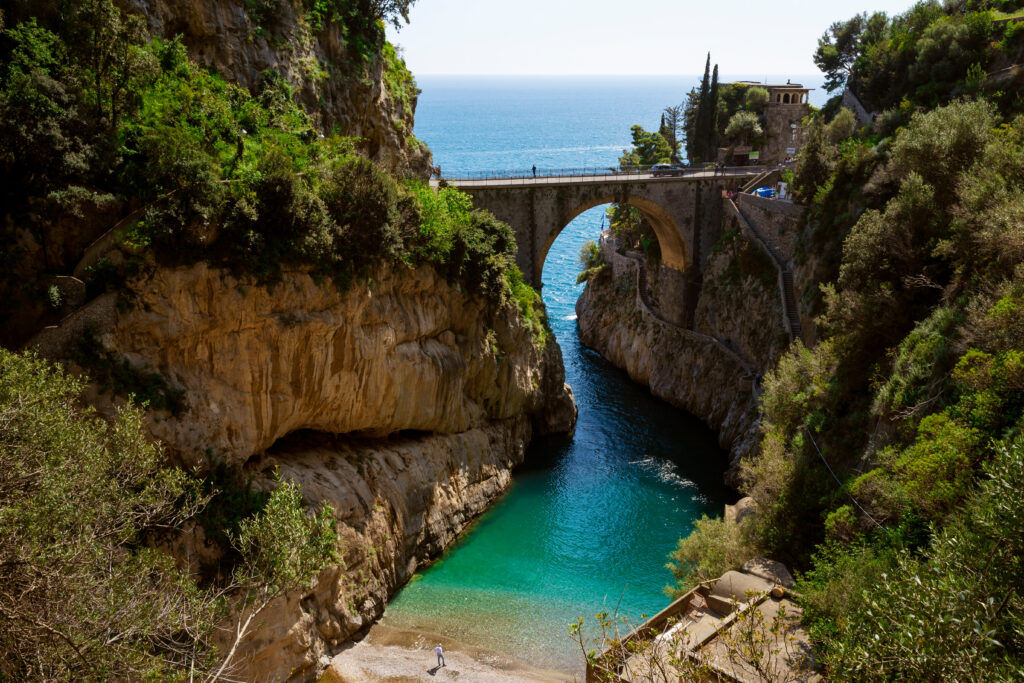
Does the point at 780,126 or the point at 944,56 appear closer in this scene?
the point at 944,56

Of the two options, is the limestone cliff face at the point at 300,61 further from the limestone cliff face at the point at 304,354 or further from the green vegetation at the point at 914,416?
the green vegetation at the point at 914,416

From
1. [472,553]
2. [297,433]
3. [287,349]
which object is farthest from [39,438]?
[472,553]

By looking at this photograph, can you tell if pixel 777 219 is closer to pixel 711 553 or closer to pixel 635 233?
pixel 635 233

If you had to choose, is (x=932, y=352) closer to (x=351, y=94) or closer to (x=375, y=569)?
(x=375, y=569)

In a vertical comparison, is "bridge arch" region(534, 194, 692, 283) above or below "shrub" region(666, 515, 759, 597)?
above

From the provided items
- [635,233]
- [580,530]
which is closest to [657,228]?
[635,233]

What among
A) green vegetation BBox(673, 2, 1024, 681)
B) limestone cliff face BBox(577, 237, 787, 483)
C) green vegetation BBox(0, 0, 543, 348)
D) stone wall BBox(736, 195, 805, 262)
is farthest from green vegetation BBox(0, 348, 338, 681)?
stone wall BBox(736, 195, 805, 262)

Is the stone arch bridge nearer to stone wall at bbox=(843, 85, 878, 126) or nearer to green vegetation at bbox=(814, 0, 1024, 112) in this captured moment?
stone wall at bbox=(843, 85, 878, 126)
